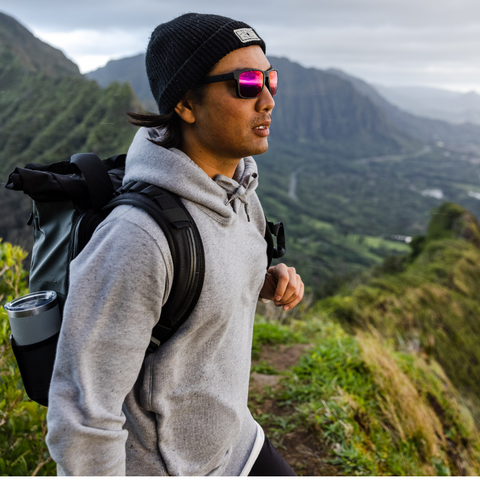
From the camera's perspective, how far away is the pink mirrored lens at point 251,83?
0.97 meters

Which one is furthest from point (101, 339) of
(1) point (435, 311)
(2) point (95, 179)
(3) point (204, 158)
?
(1) point (435, 311)

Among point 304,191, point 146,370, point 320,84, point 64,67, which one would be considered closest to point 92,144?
point 146,370

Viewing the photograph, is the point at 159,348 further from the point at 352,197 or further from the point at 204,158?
the point at 352,197

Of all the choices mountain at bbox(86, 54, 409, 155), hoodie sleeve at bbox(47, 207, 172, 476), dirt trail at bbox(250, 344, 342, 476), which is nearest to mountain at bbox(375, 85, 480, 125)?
mountain at bbox(86, 54, 409, 155)

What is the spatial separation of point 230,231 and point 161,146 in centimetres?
28

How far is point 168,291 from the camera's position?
807mm

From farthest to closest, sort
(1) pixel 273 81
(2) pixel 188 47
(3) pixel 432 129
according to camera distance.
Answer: (3) pixel 432 129 < (1) pixel 273 81 < (2) pixel 188 47

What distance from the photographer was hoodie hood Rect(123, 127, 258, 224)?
0.91 metres

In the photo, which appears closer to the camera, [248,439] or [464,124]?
[248,439]

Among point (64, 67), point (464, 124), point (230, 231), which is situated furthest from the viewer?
point (464, 124)

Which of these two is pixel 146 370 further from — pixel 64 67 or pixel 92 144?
pixel 64 67

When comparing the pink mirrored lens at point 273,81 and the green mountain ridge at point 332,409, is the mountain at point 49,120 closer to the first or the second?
the green mountain ridge at point 332,409

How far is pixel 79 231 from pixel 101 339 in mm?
243

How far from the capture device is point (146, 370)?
893 millimetres
